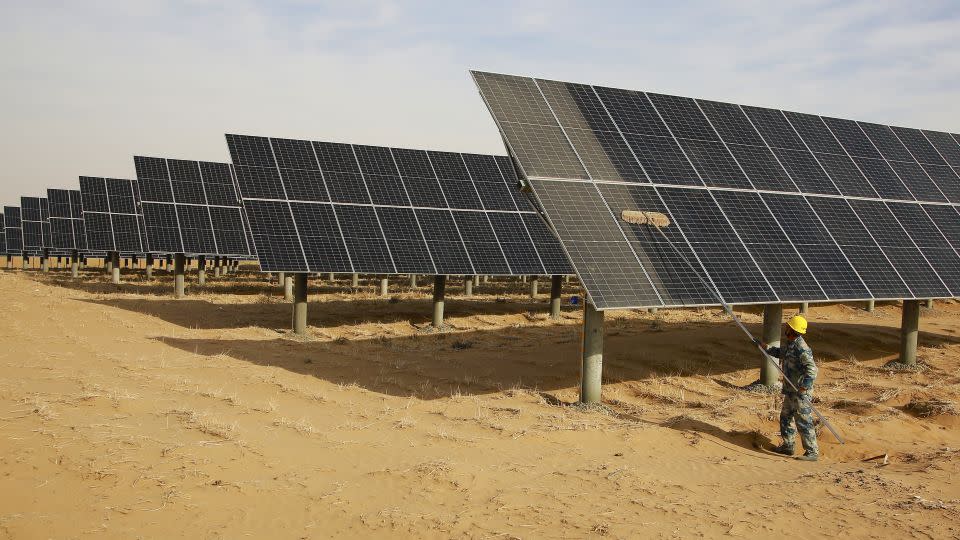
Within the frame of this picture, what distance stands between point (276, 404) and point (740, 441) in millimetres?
6230

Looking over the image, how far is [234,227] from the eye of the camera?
1159 inches

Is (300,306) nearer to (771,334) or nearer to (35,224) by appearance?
(771,334)

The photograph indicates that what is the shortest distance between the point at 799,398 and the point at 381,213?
12.7 metres

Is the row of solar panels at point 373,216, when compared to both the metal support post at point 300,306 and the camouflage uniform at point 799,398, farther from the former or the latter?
the camouflage uniform at point 799,398

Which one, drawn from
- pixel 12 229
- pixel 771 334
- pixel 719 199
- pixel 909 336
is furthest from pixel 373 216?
pixel 12 229

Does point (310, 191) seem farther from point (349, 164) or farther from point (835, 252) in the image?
point (835, 252)

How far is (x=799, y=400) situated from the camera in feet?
32.4

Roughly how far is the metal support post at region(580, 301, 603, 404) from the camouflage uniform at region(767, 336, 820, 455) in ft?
8.29

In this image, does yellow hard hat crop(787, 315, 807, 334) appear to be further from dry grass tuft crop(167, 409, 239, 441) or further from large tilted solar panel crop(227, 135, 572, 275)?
large tilted solar panel crop(227, 135, 572, 275)

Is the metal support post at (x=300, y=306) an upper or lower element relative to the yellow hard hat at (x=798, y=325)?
lower

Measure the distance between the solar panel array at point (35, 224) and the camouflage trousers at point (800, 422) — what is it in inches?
1804

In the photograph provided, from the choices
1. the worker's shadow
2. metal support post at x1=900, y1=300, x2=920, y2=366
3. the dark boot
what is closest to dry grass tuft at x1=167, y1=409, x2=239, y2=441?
the worker's shadow

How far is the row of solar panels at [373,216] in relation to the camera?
18.5 metres

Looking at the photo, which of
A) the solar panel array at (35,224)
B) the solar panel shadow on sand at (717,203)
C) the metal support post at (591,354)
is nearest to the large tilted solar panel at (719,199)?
the solar panel shadow on sand at (717,203)
